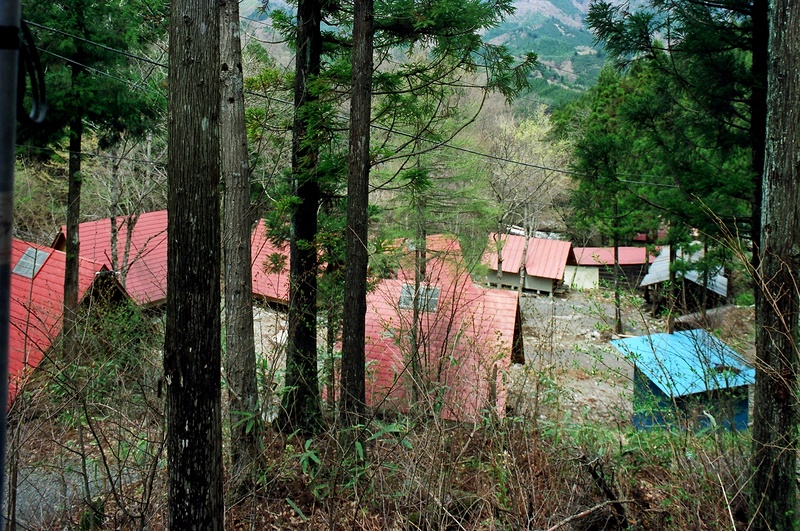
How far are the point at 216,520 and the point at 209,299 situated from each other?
5.16 feet

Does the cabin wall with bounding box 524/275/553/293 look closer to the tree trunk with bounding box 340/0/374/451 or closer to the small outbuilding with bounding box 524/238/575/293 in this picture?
the small outbuilding with bounding box 524/238/575/293

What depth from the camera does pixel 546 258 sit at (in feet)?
120

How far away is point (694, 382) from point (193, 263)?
5.92 m

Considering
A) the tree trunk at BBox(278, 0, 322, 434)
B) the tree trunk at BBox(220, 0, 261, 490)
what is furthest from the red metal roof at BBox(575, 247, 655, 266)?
the tree trunk at BBox(220, 0, 261, 490)

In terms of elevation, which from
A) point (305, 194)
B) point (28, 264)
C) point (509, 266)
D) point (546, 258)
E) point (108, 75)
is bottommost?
point (28, 264)

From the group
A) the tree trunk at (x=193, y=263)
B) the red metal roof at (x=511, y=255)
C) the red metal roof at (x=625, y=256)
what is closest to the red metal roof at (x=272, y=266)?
the tree trunk at (x=193, y=263)

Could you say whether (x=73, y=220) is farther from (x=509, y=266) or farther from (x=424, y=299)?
(x=509, y=266)

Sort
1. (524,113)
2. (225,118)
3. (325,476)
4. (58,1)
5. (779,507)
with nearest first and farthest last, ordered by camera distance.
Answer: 1. (779,507)
2. (325,476)
3. (225,118)
4. (58,1)
5. (524,113)

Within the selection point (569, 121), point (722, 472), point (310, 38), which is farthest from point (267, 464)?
point (569, 121)

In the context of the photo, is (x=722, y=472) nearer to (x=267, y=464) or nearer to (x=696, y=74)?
(x=267, y=464)

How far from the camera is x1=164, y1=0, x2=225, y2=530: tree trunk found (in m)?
3.66

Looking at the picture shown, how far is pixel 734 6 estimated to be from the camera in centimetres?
932

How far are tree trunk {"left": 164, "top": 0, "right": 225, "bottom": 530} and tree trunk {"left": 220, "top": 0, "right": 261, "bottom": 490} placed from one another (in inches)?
127

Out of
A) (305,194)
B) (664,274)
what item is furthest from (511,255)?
(305,194)
